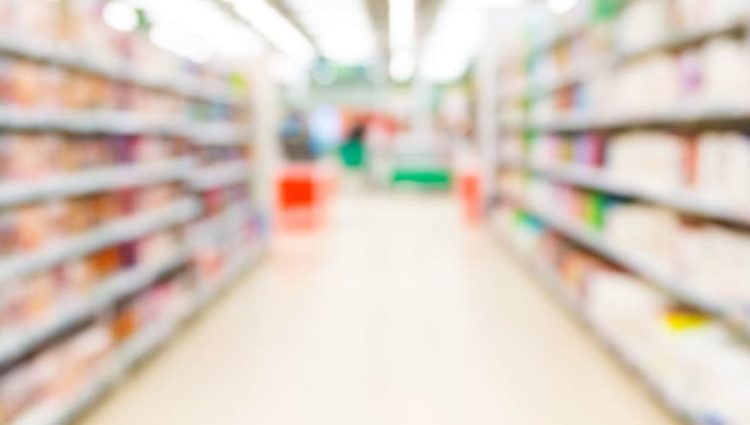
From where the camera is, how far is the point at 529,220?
735 centimetres

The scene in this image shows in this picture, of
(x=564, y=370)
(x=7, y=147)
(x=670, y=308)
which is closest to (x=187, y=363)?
(x=7, y=147)

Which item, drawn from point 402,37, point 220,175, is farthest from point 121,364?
point 402,37

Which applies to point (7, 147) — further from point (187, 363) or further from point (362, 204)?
point (362, 204)

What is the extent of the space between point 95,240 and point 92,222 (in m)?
0.10

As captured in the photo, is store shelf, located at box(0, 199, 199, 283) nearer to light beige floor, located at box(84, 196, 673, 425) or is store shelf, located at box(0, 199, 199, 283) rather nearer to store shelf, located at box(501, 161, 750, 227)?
light beige floor, located at box(84, 196, 673, 425)

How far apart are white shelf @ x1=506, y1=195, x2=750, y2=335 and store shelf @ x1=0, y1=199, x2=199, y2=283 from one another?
257 cm

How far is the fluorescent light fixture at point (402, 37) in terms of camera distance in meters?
12.8

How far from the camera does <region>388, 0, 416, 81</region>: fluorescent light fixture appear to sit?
12.8 metres

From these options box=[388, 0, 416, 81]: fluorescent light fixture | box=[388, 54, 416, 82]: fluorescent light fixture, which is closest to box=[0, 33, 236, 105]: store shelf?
box=[388, 0, 416, 81]: fluorescent light fixture

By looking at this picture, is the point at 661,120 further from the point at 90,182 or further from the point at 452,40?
the point at 452,40

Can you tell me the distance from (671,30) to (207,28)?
14.0m

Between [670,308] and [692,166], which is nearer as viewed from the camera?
[692,166]

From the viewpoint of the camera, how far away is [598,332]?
170 inches

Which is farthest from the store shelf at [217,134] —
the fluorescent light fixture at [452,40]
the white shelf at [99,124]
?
the fluorescent light fixture at [452,40]
